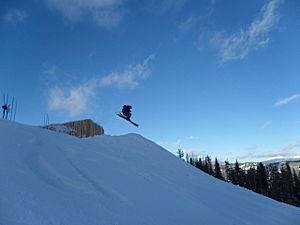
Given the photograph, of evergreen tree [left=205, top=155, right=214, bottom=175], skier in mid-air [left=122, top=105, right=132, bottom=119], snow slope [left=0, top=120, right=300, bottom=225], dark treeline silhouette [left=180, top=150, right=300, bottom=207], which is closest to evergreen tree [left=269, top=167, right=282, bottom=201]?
dark treeline silhouette [left=180, top=150, right=300, bottom=207]

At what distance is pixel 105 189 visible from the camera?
7.68 metres

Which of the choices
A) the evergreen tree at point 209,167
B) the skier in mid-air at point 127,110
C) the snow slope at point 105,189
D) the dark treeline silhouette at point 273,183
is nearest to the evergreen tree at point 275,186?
the dark treeline silhouette at point 273,183

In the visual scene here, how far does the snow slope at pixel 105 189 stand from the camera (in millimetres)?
5738

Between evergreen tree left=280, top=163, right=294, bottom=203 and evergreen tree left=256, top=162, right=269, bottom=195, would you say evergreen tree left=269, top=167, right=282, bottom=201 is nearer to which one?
evergreen tree left=280, top=163, right=294, bottom=203

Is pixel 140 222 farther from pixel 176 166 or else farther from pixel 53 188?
pixel 176 166

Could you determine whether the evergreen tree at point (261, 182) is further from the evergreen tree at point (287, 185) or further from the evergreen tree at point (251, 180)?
the evergreen tree at point (287, 185)

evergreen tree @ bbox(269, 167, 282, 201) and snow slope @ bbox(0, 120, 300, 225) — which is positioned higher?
evergreen tree @ bbox(269, 167, 282, 201)

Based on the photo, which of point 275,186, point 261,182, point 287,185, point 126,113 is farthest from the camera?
point 261,182

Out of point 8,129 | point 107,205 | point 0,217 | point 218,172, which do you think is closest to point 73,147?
point 8,129

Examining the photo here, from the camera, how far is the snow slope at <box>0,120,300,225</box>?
5738mm

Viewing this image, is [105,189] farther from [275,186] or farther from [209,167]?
[209,167]

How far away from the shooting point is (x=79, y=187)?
23.6 feet

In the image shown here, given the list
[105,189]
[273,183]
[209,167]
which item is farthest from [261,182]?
[105,189]

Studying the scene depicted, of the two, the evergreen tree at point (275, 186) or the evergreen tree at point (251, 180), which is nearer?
the evergreen tree at point (275, 186)
